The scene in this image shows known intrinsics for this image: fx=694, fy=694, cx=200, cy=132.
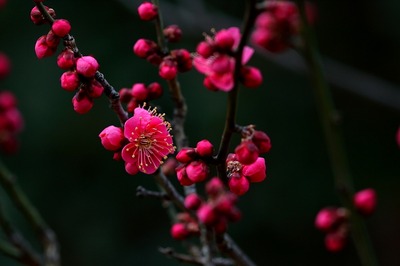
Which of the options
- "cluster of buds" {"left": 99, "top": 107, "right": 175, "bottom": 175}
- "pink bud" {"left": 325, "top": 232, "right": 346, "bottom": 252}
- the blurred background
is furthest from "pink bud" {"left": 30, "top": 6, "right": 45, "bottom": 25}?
the blurred background

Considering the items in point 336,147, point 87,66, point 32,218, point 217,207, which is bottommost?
point 32,218

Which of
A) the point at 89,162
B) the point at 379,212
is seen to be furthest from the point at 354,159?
the point at 89,162

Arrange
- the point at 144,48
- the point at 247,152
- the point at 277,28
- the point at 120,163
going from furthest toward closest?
the point at 120,163 < the point at 277,28 < the point at 144,48 < the point at 247,152

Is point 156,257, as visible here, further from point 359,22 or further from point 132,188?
point 359,22

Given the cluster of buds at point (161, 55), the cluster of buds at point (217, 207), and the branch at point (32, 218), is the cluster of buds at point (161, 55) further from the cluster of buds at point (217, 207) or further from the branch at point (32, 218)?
the branch at point (32, 218)

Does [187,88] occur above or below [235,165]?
below

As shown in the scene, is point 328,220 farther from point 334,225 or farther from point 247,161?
point 247,161

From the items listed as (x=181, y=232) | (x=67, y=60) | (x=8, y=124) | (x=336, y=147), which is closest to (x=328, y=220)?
(x=336, y=147)
